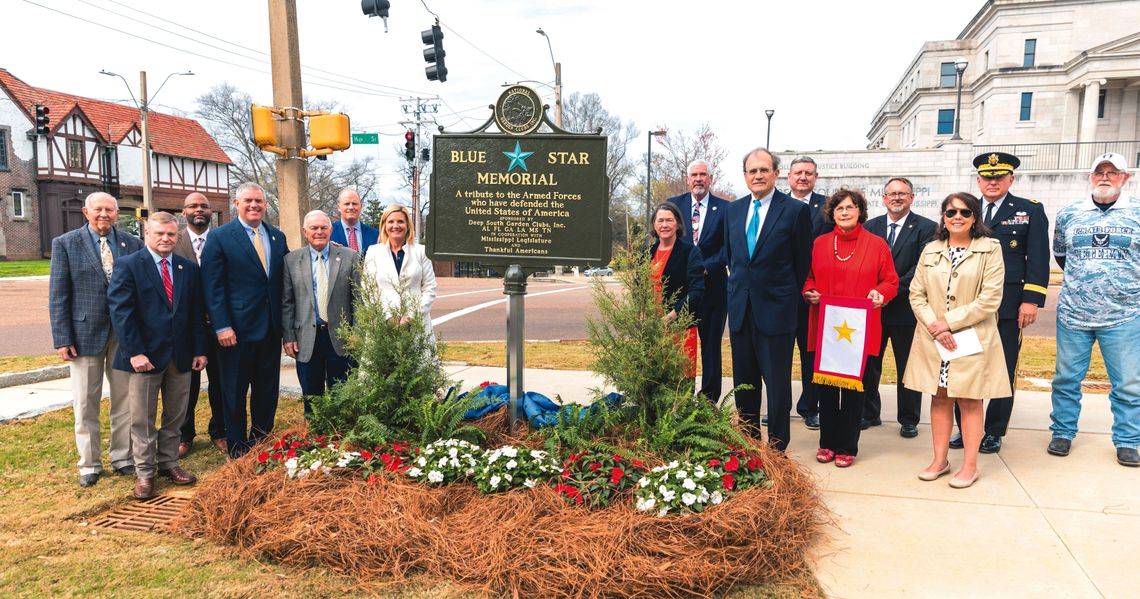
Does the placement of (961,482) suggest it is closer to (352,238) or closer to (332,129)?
(352,238)

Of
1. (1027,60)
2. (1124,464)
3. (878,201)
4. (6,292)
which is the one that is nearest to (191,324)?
(1124,464)

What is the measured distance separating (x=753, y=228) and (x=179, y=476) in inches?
169

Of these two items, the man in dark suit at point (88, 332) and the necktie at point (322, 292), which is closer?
the man in dark suit at point (88, 332)

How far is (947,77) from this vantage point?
54.8m

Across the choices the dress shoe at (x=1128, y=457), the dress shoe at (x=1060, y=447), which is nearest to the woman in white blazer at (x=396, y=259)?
the dress shoe at (x=1060, y=447)

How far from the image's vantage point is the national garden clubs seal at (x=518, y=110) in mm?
4719

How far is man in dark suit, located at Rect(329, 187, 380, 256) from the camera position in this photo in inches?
223

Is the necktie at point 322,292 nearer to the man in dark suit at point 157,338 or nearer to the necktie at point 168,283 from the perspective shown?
the man in dark suit at point 157,338

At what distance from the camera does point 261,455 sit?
13.7 feet

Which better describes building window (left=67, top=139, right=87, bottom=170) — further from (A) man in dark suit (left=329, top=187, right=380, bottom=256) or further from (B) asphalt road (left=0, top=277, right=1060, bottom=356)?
(A) man in dark suit (left=329, top=187, right=380, bottom=256)

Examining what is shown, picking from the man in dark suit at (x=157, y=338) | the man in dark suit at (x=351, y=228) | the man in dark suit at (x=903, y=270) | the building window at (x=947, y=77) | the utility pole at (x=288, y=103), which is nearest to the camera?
the man in dark suit at (x=157, y=338)

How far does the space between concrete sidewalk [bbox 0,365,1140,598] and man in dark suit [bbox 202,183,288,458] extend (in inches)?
156

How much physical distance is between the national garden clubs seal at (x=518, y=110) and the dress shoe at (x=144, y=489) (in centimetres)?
330

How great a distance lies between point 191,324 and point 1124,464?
657 cm
